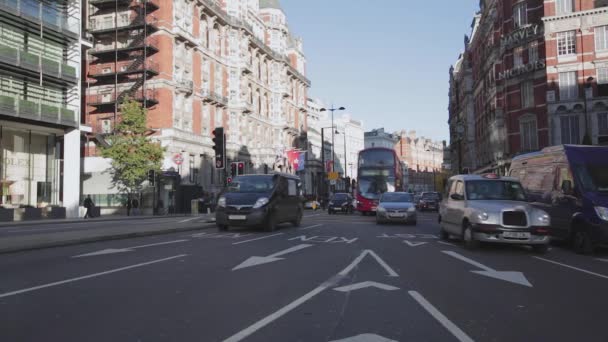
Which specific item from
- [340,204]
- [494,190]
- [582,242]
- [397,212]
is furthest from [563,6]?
[582,242]

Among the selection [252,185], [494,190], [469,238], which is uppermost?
[252,185]

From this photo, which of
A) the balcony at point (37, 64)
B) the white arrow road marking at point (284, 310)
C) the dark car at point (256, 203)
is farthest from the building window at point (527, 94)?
the white arrow road marking at point (284, 310)

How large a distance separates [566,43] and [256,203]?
3474cm

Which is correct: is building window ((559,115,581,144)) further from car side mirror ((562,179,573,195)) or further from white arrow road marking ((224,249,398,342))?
white arrow road marking ((224,249,398,342))

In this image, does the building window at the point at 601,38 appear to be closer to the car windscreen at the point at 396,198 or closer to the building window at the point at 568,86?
the building window at the point at 568,86

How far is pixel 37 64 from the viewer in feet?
101

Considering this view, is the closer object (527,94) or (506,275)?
(506,275)

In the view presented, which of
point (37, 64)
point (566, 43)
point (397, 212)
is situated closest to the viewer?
point (397, 212)

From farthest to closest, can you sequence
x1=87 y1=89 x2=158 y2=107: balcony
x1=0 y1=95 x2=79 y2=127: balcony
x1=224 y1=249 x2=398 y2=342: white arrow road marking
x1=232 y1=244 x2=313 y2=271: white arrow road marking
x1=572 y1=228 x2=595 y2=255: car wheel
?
x1=87 y1=89 x2=158 y2=107: balcony, x1=0 y1=95 x2=79 y2=127: balcony, x1=572 y1=228 x2=595 y2=255: car wheel, x1=232 y1=244 x2=313 y2=271: white arrow road marking, x1=224 y1=249 x2=398 y2=342: white arrow road marking

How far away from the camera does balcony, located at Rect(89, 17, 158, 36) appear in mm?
42000

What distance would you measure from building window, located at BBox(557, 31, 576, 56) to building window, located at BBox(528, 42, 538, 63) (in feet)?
7.36

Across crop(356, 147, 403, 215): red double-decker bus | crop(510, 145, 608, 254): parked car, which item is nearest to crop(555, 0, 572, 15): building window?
crop(356, 147, 403, 215): red double-decker bus

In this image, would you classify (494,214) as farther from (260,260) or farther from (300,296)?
(300,296)

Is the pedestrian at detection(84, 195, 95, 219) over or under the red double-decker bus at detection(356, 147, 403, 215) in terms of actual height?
under
